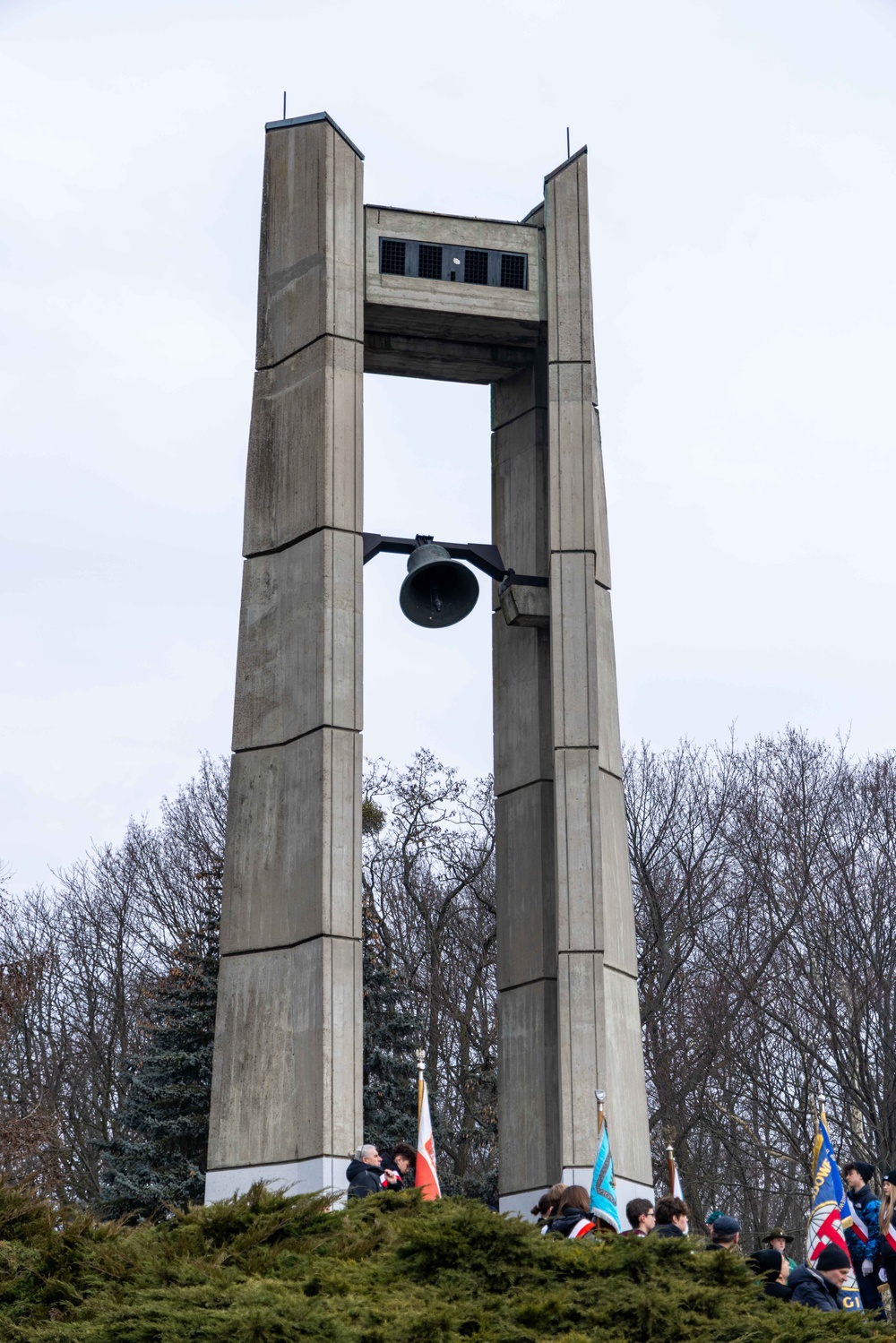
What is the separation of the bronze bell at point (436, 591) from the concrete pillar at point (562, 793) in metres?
0.86

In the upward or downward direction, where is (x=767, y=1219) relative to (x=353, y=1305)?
upward

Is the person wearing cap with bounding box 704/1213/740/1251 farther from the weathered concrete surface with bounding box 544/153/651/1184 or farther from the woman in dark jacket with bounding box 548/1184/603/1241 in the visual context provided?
the weathered concrete surface with bounding box 544/153/651/1184

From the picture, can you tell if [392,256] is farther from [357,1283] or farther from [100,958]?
[100,958]

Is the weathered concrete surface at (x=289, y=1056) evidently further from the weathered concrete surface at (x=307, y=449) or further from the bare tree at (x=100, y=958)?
the bare tree at (x=100, y=958)

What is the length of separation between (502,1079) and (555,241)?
7.64m

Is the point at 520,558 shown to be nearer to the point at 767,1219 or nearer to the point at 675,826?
the point at 675,826

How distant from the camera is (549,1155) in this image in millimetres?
15609

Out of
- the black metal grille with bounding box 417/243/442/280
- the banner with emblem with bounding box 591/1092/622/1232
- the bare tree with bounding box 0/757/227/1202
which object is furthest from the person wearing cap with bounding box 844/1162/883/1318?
the bare tree with bounding box 0/757/227/1202

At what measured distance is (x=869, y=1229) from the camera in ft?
39.9

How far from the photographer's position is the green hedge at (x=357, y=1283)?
746 centimetres

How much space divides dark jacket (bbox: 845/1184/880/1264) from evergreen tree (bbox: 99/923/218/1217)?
38.9ft

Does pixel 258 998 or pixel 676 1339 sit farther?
pixel 258 998

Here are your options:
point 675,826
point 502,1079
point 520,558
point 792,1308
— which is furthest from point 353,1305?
point 675,826

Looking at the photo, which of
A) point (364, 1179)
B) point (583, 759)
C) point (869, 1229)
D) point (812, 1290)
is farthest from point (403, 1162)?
point (583, 759)
